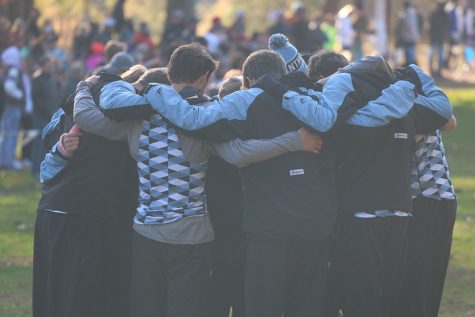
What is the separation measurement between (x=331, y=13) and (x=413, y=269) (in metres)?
28.8

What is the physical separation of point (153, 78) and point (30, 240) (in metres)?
6.19

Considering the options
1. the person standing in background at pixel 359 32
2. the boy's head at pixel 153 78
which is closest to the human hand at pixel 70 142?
the boy's head at pixel 153 78

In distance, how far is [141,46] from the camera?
23188 mm

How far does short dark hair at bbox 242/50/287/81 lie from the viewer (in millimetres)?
6914

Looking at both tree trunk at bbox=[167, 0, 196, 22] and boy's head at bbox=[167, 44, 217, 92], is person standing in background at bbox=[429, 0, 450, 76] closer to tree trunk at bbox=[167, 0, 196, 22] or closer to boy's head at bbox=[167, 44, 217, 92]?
tree trunk at bbox=[167, 0, 196, 22]

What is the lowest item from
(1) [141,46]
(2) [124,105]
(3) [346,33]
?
(2) [124,105]

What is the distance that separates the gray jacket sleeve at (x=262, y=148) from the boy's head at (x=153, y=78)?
869mm

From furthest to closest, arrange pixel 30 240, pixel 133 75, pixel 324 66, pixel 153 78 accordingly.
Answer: pixel 30 240
pixel 133 75
pixel 324 66
pixel 153 78

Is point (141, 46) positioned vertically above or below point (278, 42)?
above

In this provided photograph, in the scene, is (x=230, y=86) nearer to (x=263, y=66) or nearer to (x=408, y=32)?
(x=263, y=66)

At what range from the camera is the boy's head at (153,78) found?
24.2 ft

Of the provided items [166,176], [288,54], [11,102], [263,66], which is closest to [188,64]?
[263,66]

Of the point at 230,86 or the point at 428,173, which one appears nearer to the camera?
the point at 230,86

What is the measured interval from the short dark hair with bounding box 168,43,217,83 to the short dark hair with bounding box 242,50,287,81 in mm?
257
